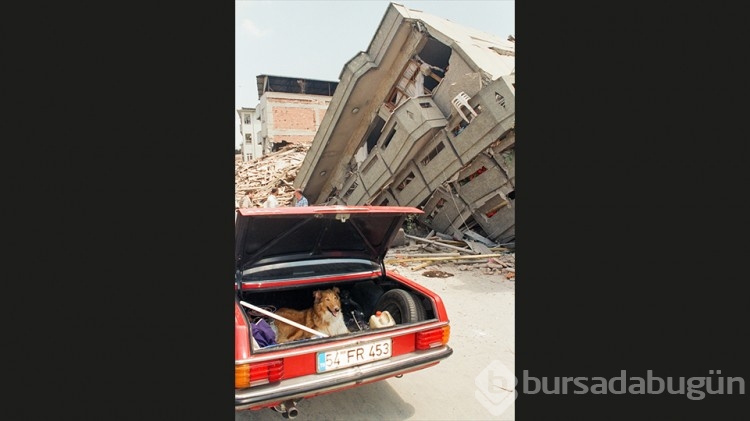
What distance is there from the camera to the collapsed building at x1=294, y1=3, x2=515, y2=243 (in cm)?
767

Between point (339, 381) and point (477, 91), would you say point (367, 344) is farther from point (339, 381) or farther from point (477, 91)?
point (477, 91)

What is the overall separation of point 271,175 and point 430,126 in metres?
11.0

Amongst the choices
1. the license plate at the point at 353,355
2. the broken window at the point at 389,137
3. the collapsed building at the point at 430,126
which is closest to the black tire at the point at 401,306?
the license plate at the point at 353,355

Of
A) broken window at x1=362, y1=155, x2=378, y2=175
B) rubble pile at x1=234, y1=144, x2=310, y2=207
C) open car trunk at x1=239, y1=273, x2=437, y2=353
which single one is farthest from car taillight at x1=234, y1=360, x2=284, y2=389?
rubble pile at x1=234, y1=144, x2=310, y2=207

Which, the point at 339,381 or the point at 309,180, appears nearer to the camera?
the point at 339,381

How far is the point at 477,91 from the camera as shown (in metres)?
7.58

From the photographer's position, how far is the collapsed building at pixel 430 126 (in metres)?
7.67

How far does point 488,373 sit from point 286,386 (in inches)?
89.3

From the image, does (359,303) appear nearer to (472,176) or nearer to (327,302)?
(327,302)

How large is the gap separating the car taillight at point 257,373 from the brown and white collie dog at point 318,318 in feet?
3.06

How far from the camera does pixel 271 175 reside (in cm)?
1728

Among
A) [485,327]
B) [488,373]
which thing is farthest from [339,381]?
[485,327]

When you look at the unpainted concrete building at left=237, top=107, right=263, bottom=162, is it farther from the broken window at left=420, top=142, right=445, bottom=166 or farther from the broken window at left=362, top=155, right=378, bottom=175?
the broken window at left=420, top=142, right=445, bottom=166

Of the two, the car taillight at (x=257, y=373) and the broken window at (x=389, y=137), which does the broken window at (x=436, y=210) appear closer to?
the broken window at (x=389, y=137)
